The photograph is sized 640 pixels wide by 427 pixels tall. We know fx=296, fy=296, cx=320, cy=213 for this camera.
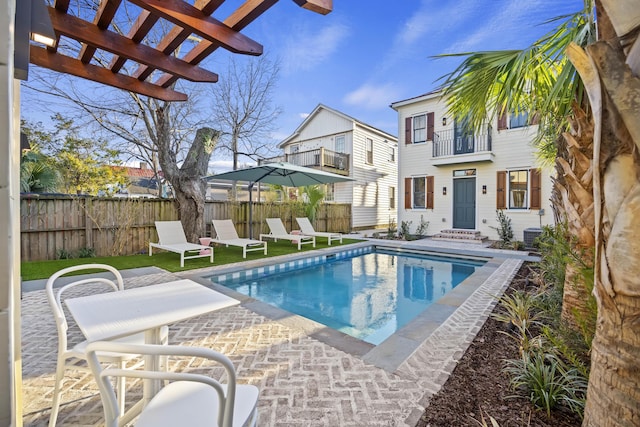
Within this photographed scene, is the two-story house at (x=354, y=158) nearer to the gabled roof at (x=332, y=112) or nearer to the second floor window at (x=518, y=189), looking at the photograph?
the gabled roof at (x=332, y=112)

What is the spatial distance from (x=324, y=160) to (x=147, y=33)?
1380 centimetres

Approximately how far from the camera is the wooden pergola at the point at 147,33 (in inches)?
99.9

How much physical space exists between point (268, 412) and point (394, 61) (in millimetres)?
12745

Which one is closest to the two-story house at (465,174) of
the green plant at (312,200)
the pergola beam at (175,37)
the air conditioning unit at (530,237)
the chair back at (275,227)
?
the air conditioning unit at (530,237)

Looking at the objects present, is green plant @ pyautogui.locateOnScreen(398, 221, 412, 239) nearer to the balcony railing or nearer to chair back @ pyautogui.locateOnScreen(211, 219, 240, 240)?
the balcony railing

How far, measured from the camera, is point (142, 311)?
6.32ft

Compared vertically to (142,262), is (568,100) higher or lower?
higher

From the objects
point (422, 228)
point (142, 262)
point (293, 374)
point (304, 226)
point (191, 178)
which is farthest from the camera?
point (422, 228)

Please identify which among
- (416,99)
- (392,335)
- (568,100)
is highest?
(416,99)

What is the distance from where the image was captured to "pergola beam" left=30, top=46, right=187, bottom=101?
3266mm

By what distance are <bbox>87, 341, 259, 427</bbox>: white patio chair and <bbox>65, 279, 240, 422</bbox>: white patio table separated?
0.30m

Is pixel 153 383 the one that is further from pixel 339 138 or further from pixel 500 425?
pixel 339 138

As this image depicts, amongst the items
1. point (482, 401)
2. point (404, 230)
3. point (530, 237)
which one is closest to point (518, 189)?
point (530, 237)

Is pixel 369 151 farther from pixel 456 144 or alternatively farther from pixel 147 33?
pixel 147 33
